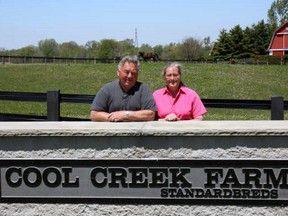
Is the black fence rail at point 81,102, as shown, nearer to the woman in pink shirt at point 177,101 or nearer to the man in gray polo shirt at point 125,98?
the woman in pink shirt at point 177,101

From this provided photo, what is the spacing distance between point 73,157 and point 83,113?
1059 centimetres

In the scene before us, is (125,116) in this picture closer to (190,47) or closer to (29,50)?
(190,47)

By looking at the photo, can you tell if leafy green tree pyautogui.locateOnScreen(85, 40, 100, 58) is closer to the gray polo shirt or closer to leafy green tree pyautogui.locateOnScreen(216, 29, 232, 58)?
leafy green tree pyautogui.locateOnScreen(216, 29, 232, 58)

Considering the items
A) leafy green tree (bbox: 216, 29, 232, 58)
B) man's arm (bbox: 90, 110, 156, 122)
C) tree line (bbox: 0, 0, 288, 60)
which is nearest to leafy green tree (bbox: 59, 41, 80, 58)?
tree line (bbox: 0, 0, 288, 60)

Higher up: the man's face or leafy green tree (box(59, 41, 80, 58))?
leafy green tree (box(59, 41, 80, 58))

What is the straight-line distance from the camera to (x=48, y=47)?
10481 cm

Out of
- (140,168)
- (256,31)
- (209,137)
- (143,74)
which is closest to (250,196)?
(209,137)

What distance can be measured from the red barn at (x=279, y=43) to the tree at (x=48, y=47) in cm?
4570

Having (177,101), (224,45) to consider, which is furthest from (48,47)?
(177,101)

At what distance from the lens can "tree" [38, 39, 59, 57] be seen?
101m

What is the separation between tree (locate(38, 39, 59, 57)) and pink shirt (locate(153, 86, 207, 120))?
97.5 meters

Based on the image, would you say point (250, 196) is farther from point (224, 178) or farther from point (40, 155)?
point (40, 155)

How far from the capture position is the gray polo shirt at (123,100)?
428 centimetres

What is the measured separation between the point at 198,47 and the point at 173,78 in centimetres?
9063
